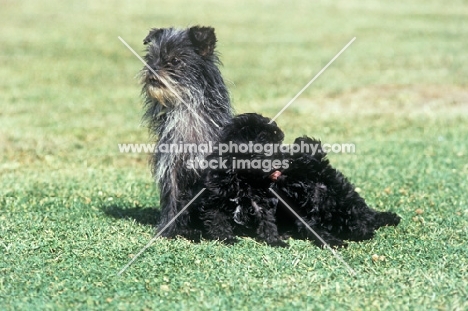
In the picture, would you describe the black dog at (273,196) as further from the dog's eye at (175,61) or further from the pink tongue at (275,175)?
the dog's eye at (175,61)

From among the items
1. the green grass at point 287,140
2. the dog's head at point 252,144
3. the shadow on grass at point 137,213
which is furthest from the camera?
the shadow on grass at point 137,213

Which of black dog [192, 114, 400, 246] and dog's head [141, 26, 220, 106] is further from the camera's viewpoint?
dog's head [141, 26, 220, 106]

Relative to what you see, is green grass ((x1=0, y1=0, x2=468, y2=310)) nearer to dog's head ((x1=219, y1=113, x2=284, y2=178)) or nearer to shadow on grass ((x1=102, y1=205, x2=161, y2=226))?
shadow on grass ((x1=102, y1=205, x2=161, y2=226))

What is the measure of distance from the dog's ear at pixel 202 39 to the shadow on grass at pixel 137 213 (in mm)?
1891

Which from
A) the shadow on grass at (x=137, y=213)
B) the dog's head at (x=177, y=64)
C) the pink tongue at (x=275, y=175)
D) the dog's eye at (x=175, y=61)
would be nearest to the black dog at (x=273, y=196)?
the pink tongue at (x=275, y=175)

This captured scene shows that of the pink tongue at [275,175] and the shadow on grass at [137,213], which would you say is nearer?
the pink tongue at [275,175]

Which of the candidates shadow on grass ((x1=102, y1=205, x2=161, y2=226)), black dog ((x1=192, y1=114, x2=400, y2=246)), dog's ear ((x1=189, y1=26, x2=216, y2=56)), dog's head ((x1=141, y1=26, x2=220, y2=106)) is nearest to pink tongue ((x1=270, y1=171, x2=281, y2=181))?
black dog ((x1=192, y1=114, x2=400, y2=246))

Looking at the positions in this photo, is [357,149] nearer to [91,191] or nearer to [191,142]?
[91,191]

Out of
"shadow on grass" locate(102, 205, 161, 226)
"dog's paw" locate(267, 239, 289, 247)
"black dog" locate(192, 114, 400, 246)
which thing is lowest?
"shadow on grass" locate(102, 205, 161, 226)

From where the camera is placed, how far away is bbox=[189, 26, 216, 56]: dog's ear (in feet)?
21.9

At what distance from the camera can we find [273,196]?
21.1 feet

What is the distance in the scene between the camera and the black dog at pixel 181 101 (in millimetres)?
6582

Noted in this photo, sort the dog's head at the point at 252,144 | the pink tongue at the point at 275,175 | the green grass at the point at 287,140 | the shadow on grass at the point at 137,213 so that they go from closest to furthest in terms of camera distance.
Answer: the green grass at the point at 287,140 < the dog's head at the point at 252,144 < the pink tongue at the point at 275,175 < the shadow on grass at the point at 137,213

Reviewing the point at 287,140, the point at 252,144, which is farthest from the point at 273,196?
the point at 287,140
